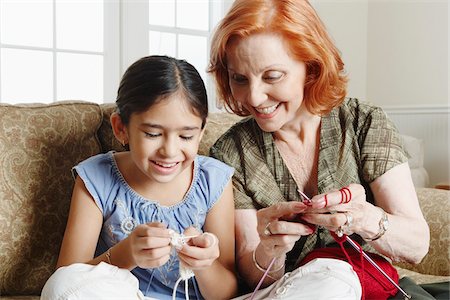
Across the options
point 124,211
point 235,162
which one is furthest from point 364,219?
point 124,211

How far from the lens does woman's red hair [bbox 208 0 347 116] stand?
154cm

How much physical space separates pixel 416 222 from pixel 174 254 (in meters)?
0.57

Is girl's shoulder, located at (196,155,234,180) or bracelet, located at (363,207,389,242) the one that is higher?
girl's shoulder, located at (196,155,234,180)

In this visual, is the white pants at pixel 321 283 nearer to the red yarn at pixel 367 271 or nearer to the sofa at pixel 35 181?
the red yarn at pixel 367 271

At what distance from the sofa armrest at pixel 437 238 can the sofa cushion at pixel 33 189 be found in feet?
3.59

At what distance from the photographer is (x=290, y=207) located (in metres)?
1.38

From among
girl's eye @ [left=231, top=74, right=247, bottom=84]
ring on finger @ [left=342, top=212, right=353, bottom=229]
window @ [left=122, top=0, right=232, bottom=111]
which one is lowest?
ring on finger @ [left=342, top=212, right=353, bottom=229]

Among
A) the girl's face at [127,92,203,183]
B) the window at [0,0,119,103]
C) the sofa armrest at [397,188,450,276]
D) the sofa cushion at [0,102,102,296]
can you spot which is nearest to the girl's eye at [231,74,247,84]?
the girl's face at [127,92,203,183]

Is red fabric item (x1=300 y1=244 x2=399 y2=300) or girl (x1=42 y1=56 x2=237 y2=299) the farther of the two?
red fabric item (x1=300 y1=244 x2=399 y2=300)

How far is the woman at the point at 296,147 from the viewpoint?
1.47 metres

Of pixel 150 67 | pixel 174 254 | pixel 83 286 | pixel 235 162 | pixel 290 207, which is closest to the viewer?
pixel 83 286

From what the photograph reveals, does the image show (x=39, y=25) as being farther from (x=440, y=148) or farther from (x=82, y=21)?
(x=440, y=148)

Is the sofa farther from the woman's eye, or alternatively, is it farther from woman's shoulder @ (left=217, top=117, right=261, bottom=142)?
the woman's eye

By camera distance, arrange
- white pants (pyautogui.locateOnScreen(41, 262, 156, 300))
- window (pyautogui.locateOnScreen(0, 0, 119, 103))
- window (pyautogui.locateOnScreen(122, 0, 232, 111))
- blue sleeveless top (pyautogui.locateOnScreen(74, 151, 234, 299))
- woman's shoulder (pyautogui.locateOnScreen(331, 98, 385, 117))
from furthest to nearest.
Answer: window (pyautogui.locateOnScreen(122, 0, 232, 111)) < window (pyautogui.locateOnScreen(0, 0, 119, 103)) < woman's shoulder (pyautogui.locateOnScreen(331, 98, 385, 117)) < blue sleeveless top (pyautogui.locateOnScreen(74, 151, 234, 299)) < white pants (pyautogui.locateOnScreen(41, 262, 156, 300))
